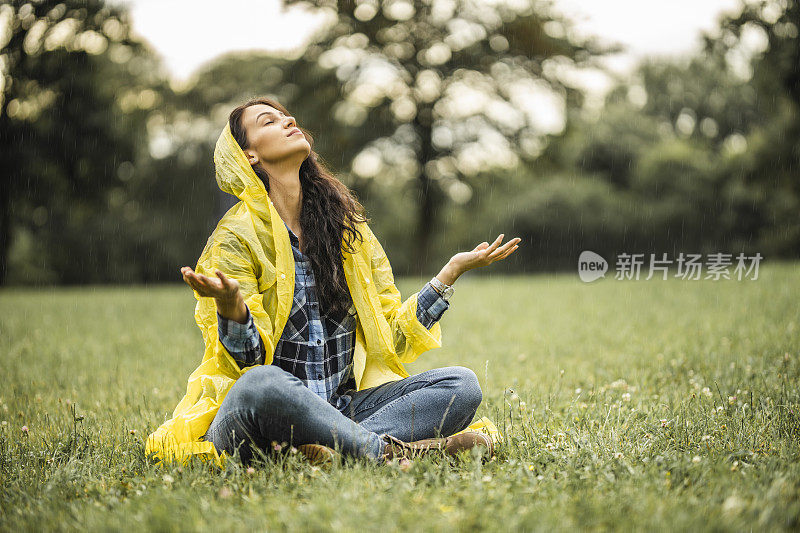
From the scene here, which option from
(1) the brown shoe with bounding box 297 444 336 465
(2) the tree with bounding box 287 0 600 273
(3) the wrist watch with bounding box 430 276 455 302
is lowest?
(1) the brown shoe with bounding box 297 444 336 465

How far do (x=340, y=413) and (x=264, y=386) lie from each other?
1.11 feet

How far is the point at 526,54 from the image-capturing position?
18.6 m

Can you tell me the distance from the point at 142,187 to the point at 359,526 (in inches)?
944

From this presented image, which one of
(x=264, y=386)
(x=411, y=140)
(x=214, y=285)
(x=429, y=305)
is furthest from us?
(x=411, y=140)

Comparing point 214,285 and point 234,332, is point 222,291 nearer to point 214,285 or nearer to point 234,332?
point 214,285

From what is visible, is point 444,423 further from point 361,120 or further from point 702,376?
point 361,120

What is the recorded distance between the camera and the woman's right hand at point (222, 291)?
230 cm

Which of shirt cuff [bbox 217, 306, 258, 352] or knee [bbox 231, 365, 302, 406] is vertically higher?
shirt cuff [bbox 217, 306, 258, 352]

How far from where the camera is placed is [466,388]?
2904mm

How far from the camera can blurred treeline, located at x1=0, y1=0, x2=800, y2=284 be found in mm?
18656

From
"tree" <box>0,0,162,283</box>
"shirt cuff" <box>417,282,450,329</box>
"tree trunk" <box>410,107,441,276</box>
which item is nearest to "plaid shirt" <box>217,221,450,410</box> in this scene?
"shirt cuff" <box>417,282,450,329</box>

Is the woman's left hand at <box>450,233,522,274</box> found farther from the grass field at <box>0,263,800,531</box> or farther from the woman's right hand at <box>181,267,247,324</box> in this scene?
the woman's right hand at <box>181,267,247,324</box>

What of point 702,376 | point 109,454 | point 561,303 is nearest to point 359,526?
point 109,454

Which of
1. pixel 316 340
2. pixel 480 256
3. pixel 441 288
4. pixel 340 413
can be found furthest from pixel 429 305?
pixel 340 413
